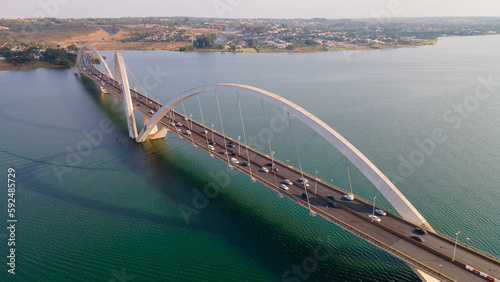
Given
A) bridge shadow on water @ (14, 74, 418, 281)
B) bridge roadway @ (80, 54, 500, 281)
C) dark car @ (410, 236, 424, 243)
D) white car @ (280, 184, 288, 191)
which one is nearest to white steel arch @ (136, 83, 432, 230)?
bridge roadway @ (80, 54, 500, 281)

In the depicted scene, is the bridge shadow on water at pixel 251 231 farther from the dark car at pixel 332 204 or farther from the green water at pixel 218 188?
the dark car at pixel 332 204

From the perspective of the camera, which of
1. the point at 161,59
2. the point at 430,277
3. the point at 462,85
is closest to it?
the point at 430,277

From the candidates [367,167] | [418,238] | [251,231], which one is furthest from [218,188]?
[418,238]

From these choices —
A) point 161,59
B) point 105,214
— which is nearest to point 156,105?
point 105,214

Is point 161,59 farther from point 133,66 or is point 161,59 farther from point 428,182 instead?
point 428,182

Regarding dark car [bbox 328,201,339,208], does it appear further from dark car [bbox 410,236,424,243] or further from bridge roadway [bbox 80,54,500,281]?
dark car [bbox 410,236,424,243]
